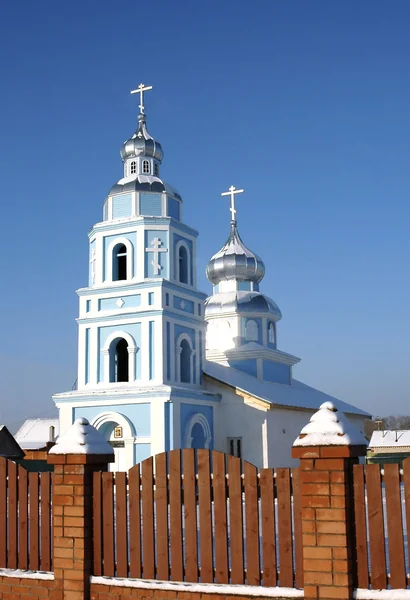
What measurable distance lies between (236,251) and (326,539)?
26.9 metres

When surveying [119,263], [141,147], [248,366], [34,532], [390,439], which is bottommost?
[34,532]

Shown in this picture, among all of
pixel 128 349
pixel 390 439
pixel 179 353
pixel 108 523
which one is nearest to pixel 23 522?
pixel 108 523

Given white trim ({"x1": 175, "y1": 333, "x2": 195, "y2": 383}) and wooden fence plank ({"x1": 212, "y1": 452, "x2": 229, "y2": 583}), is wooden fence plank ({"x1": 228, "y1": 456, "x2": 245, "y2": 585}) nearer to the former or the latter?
wooden fence plank ({"x1": 212, "y1": 452, "x2": 229, "y2": 583})

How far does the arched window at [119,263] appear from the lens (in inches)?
922

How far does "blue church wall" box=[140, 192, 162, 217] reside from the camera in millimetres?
23531

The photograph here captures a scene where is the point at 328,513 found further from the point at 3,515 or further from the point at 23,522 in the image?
the point at 3,515

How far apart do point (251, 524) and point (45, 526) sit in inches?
81.6

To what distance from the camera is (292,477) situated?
19.5 feet

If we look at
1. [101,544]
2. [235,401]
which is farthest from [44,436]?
[101,544]

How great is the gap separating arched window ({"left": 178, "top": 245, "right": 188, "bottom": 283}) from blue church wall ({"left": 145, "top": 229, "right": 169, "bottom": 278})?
98 cm

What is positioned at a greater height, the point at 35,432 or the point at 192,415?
the point at 35,432

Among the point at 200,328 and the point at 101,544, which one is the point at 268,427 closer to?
the point at 200,328

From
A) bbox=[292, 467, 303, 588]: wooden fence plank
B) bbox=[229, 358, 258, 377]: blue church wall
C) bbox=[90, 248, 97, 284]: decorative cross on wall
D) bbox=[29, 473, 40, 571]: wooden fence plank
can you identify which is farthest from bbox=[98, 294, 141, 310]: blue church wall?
bbox=[292, 467, 303, 588]: wooden fence plank

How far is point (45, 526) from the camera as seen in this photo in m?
6.87
